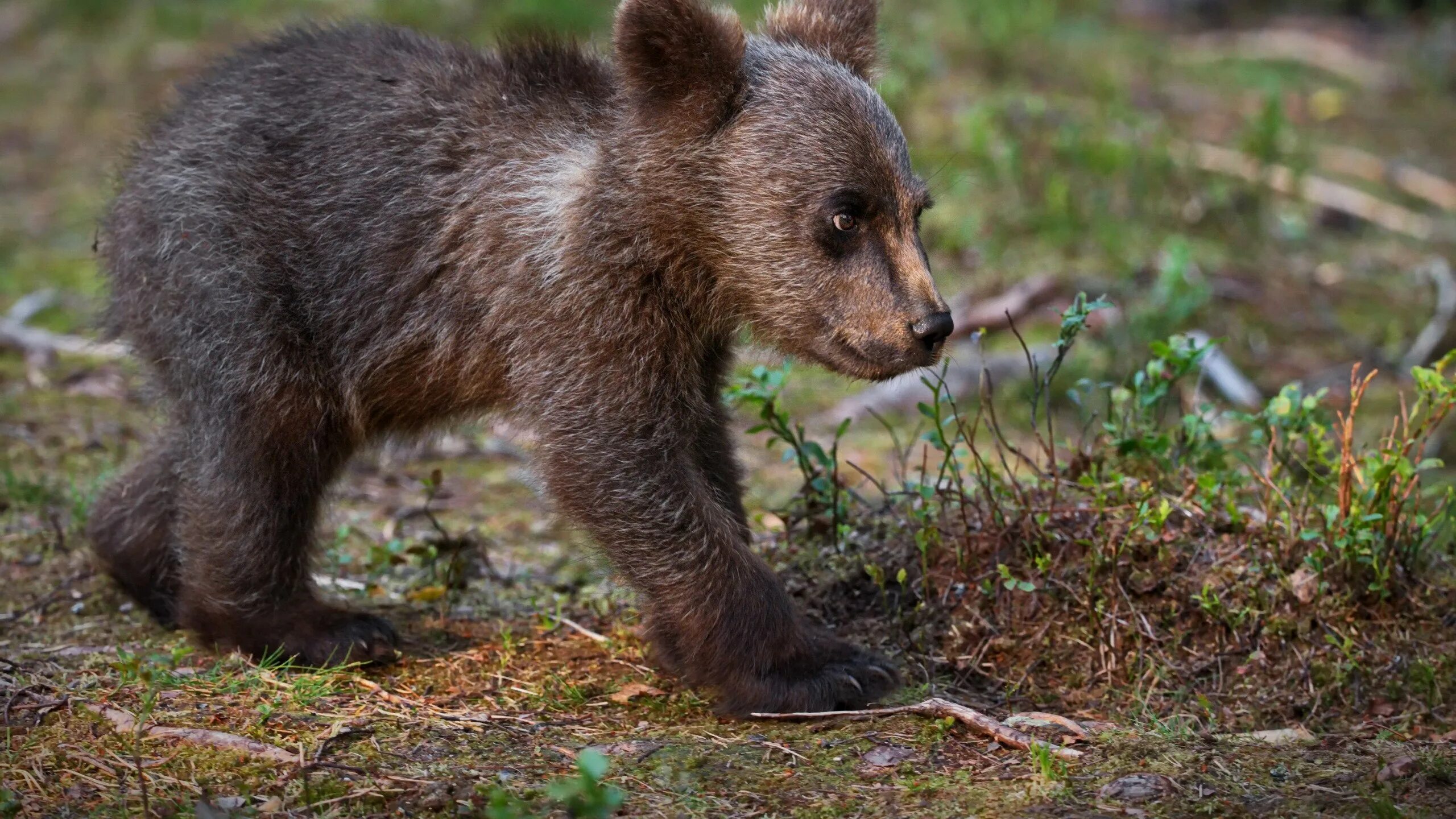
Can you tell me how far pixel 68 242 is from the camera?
1023 cm

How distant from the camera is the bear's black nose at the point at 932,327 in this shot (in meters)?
4.26

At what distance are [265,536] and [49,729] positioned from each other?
3.29 feet

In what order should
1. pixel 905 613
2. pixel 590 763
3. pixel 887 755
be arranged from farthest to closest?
1. pixel 905 613
2. pixel 887 755
3. pixel 590 763

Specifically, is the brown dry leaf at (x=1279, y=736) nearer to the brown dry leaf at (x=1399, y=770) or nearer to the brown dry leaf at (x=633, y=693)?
the brown dry leaf at (x=1399, y=770)

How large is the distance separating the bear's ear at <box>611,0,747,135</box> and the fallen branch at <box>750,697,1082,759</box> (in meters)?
1.86

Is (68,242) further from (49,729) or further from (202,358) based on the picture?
(49,729)

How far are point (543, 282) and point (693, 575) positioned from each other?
1.04 meters

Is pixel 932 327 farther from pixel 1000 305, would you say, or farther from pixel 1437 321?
pixel 1437 321

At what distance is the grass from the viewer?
12.2 feet

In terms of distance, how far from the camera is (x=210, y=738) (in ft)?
12.5

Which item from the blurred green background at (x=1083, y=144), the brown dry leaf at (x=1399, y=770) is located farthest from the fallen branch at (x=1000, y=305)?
the brown dry leaf at (x=1399, y=770)

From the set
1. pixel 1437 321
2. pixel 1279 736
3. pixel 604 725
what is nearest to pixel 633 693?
pixel 604 725

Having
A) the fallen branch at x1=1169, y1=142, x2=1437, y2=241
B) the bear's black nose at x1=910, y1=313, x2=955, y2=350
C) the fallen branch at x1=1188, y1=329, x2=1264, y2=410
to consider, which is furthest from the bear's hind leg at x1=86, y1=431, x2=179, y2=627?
the fallen branch at x1=1169, y1=142, x2=1437, y2=241

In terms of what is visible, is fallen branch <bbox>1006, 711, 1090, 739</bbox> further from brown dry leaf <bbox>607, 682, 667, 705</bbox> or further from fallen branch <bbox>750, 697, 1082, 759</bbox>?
brown dry leaf <bbox>607, 682, 667, 705</bbox>
